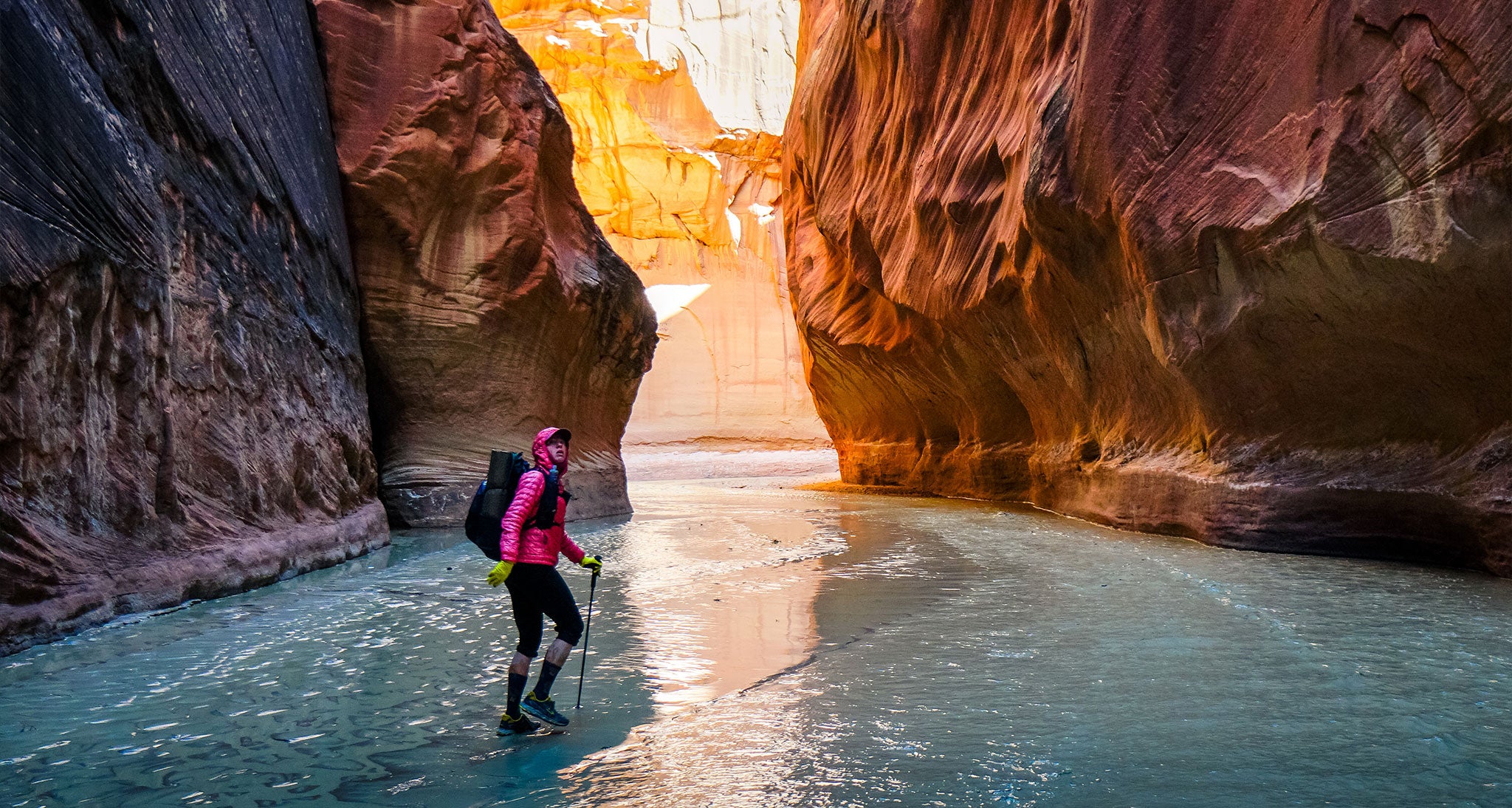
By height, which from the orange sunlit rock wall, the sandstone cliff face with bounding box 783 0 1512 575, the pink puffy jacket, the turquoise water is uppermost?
the orange sunlit rock wall

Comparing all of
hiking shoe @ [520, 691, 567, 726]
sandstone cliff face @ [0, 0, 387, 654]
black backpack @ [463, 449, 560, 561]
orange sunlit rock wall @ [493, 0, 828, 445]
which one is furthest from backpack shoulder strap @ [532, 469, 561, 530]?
orange sunlit rock wall @ [493, 0, 828, 445]

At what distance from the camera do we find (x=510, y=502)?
343 cm

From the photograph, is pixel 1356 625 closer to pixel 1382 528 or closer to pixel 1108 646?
pixel 1108 646

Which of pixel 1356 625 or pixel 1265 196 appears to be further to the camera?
pixel 1265 196

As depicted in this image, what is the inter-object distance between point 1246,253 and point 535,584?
657cm

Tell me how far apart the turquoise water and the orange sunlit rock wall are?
32.3 meters

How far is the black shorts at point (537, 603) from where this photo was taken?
11.3 ft

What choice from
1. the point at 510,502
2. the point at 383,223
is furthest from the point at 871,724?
the point at 383,223

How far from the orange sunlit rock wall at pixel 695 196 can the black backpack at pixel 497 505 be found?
34.5 meters

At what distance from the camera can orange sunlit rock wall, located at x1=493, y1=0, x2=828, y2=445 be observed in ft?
122

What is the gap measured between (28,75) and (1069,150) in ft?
26.5

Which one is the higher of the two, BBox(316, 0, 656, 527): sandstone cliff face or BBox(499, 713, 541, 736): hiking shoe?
BBox(316, 0, 656, 527): sandstone cliff face

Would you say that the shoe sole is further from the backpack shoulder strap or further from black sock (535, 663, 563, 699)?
the backpack shoulder strap

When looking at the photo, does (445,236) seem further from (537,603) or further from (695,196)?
(695,196)
